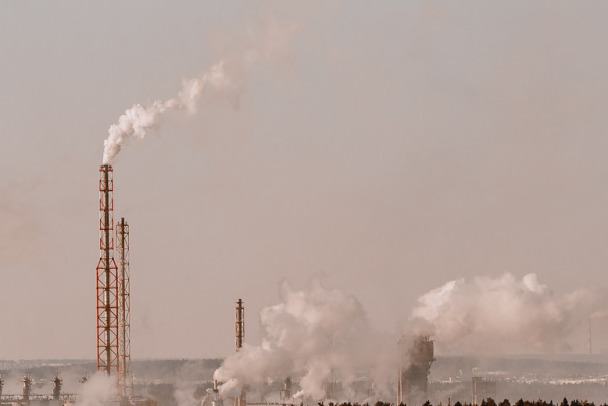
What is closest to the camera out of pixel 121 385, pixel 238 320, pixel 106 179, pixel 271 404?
pixel 106 179

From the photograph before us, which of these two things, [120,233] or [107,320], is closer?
[107,320]

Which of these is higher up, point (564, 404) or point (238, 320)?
point (238, 320)

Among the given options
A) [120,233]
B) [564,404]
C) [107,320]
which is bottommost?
[564,404]

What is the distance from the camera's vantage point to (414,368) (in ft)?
620

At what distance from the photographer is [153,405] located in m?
150

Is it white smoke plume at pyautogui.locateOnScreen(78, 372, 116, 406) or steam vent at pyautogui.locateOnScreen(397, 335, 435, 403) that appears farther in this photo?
steam vent at pyautogui.locateOnScreen(397, 335, 435, 403)

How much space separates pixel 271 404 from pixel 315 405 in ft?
31.1

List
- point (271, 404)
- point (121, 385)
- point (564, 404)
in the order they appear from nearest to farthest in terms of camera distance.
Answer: point (564, 404)
point (121, 385)
point (271, 404)

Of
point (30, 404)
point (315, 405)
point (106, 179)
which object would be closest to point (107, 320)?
point (106, 179)

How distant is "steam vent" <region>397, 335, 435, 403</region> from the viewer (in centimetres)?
17700

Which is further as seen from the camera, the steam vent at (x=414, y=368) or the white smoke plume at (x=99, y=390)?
the steam vent at (x=414, y=368)

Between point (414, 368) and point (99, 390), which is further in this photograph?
point (414, 368)

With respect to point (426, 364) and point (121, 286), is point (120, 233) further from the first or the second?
point (426, 364)

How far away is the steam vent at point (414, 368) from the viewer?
581 ft
